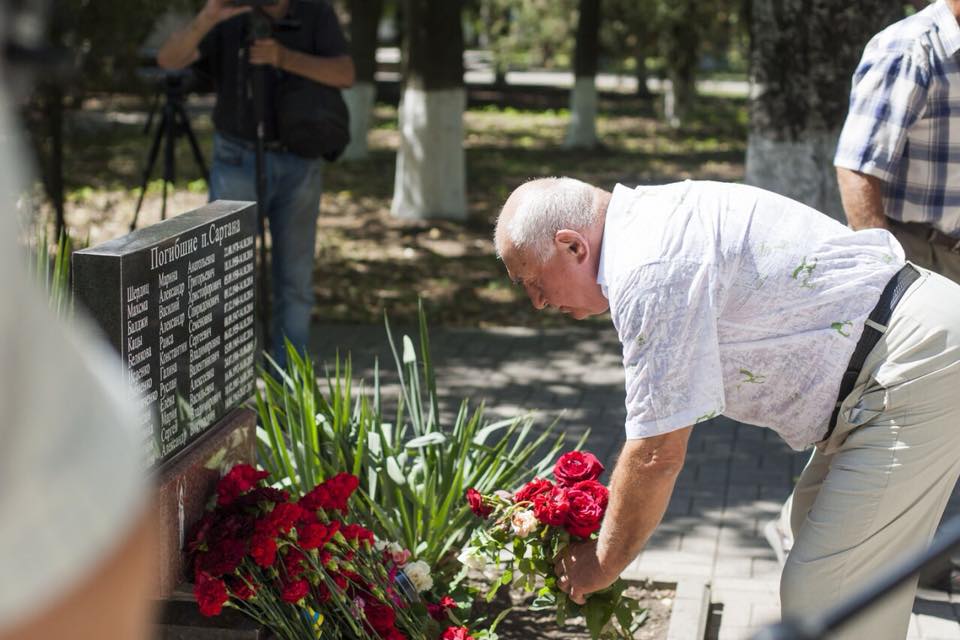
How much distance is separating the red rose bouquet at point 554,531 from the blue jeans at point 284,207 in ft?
8.26

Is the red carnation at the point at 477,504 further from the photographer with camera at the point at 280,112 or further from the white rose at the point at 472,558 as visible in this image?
the photographer with camera at the point at 280,112

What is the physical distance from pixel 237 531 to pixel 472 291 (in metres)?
6.04

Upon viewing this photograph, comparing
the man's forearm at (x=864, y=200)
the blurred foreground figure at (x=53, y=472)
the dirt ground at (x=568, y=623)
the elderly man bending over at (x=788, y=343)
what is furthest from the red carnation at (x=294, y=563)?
the blurred foreground figure at (x=53, y=472)

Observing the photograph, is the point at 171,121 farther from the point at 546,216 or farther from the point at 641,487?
the point at 641,487

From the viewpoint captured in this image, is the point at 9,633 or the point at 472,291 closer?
the point at 9,633

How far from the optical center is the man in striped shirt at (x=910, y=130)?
154 inches

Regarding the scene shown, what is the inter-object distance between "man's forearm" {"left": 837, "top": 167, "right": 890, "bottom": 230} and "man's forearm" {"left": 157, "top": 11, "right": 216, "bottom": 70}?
2863 mm

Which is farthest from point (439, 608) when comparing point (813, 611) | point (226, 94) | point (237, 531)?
point (226, 94)

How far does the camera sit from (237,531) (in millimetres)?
3320

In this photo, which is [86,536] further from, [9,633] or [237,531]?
[237,531]

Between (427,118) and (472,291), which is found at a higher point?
(427,118)

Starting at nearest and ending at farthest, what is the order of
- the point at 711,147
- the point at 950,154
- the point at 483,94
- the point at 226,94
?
the point at 950,154 → the point at 226,94 → the point at 711,147 → the point at 483,94

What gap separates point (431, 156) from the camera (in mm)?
11844

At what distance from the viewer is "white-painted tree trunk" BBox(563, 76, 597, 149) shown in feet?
60.5
